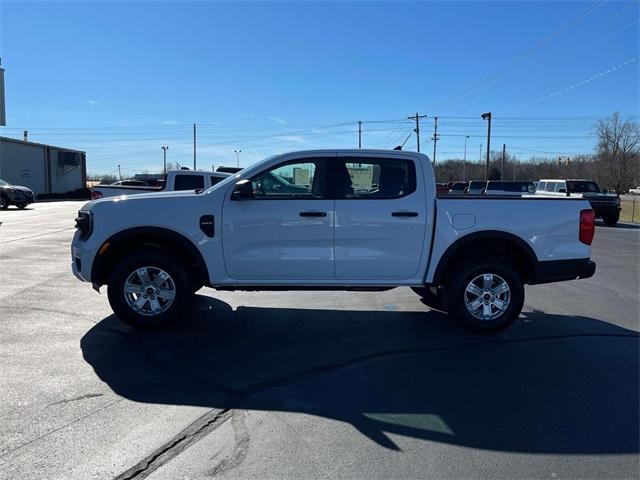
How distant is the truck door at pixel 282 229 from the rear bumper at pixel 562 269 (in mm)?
2393

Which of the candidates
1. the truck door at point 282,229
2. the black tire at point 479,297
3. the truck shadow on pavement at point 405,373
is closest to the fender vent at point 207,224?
the truck door at point 282,229

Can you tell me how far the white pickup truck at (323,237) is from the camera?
568 centimetres

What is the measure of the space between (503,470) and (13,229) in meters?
17.8

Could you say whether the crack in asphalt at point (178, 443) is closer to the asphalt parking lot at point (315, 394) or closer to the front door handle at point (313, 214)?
the asphalt parking lot at point (315, 394)

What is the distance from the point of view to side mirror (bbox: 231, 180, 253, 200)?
222 inches

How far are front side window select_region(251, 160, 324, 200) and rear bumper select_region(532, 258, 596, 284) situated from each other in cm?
266

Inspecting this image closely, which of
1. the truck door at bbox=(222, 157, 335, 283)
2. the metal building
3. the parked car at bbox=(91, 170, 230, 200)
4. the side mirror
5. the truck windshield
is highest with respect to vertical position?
the metal building

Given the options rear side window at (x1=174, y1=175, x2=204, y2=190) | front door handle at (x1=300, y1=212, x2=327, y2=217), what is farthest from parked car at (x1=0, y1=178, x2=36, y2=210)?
front door handle at (x1=300, y1=212, x2=327, y2=217)

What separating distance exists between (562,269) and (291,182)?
3256 mm

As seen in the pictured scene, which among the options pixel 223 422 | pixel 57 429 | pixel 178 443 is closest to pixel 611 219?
pixel 223 422

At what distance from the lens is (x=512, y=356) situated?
5.11m

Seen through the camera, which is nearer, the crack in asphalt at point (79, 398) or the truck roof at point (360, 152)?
the crack in asphalt at point (79, 398)

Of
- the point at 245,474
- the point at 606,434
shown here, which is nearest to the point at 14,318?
the point at 245,474

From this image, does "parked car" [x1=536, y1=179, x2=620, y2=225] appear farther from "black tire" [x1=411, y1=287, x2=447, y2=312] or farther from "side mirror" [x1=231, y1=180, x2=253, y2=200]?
"side mirror" [x1=231, y1=180, x2=253, y2=200]
